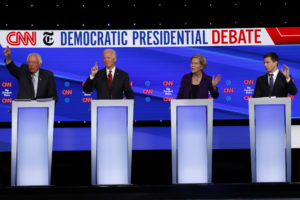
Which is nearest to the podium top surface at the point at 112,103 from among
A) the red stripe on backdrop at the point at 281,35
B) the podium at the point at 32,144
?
the podium at the point at 32,144

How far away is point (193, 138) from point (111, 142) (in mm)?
766

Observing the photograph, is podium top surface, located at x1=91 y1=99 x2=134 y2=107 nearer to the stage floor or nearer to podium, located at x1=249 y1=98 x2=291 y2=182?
the stage floor

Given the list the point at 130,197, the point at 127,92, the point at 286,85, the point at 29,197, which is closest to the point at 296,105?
the point at 286,85

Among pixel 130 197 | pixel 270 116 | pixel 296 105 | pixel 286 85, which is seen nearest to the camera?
pixel 130 197

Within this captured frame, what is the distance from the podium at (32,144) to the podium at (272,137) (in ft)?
6.21

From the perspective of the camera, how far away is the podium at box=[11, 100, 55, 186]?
476 centimetres

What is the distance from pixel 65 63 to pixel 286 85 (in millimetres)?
3102

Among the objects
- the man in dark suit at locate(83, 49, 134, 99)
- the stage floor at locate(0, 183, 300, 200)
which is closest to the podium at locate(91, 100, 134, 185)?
the stage floor at locate(0, 183, 300, 200)

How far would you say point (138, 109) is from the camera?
723 centimetres

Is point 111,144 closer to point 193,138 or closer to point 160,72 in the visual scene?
point 193,138

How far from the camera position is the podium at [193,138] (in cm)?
482

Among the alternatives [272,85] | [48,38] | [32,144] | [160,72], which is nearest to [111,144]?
[32,144]

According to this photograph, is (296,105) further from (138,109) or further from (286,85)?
(138,109)

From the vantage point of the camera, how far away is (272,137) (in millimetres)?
Answer: 4812
